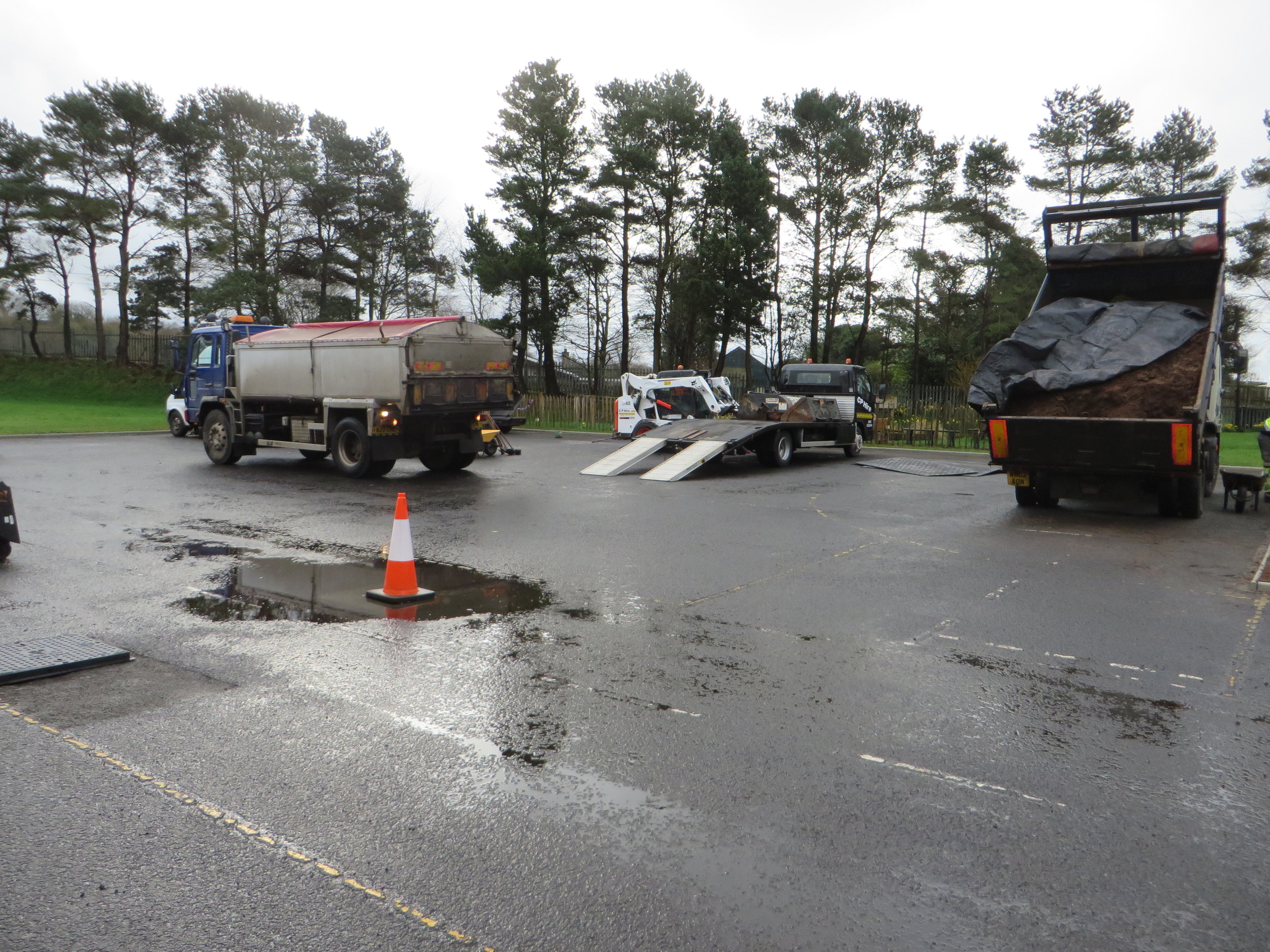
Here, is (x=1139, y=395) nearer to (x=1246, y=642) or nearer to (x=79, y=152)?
(x=1246, y=642)

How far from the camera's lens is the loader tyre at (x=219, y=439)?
17.4m

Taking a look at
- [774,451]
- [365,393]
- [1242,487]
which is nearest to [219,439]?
[365,393]

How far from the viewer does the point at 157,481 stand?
14.7m

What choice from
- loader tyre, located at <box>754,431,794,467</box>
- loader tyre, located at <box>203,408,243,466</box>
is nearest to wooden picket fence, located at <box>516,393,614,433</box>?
loader tyre, located at <box>754,431,794,467</box>

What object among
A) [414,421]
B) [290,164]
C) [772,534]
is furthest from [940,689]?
[290,164]

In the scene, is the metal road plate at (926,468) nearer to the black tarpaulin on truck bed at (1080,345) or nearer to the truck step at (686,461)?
the truck step at (686,461)

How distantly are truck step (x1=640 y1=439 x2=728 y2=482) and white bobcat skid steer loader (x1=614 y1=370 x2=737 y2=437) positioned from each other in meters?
6.01

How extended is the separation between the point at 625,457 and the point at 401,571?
9810 millimetres

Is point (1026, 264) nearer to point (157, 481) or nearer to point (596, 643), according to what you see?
point (157, 481)

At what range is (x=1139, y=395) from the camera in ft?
37.0

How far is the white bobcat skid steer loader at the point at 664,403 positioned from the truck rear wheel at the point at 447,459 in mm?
7047

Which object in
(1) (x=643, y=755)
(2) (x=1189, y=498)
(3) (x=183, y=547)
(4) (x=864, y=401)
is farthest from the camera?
(4) (x=864, y=401)

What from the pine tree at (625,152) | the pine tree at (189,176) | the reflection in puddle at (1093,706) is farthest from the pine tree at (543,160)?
the reflection in puddle at (1093,706)

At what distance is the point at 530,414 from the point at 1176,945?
31940 mm
